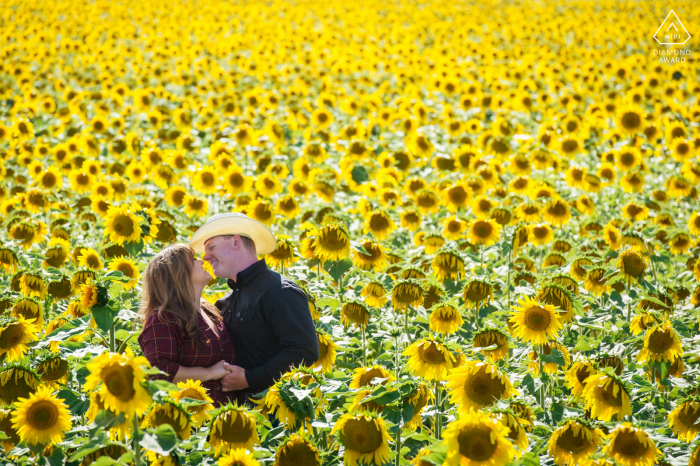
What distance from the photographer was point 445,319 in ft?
13.2

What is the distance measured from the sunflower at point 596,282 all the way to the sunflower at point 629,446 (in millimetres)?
2054

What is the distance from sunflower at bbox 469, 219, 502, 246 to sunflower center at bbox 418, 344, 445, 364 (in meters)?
2.51

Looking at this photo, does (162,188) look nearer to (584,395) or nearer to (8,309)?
(8,309)

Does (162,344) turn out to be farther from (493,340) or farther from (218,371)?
(493,340)

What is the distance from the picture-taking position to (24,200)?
639cm

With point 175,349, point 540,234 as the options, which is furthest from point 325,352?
point 540,234

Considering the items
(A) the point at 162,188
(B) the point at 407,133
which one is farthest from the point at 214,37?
(A) the point at 162,188

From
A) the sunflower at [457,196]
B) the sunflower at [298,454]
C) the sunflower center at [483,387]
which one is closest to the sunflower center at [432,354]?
the sunflower center at [483,387]

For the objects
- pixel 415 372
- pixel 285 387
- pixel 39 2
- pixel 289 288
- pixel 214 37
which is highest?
pixel 39 2

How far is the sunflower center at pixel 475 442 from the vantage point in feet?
7.63

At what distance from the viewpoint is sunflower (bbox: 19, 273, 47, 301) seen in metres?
4.38

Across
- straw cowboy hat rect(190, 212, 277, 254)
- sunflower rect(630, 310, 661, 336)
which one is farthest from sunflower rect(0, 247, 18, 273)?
sunflower rect(630, 310, 661, 336)

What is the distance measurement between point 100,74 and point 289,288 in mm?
11003

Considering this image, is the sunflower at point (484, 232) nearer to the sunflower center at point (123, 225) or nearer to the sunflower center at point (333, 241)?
the sunflower center at point (333, 241)
